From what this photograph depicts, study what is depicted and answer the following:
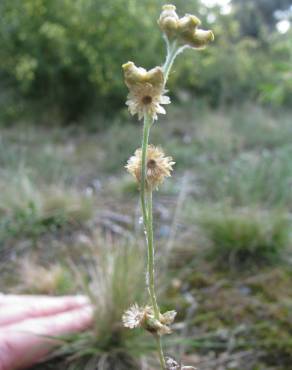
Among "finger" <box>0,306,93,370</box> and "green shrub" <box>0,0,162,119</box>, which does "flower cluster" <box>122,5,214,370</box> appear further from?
"green shrub" <box>0,0,162,119</box>

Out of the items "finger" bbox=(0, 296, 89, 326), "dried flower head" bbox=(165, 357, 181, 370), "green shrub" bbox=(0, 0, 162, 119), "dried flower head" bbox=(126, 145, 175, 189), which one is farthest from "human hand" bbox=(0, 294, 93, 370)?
"green shrub" bbox=(0, 0, 162, 119)

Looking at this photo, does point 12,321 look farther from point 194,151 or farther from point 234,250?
point 194,151

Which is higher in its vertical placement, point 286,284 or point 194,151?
point 194,151

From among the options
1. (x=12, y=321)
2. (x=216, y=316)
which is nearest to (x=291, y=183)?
(x=216, y=316)

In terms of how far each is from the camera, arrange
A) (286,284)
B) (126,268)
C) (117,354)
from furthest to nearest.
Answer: (286,284) < (126,268) < (117,354)

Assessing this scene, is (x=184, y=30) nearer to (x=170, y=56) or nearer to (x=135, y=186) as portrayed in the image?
(x=170, y=56)

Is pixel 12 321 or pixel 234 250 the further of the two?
pixel 234 250

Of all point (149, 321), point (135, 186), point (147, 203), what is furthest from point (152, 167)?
point (135, 186)

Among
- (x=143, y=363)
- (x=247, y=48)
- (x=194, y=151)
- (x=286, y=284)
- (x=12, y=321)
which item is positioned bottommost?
(x=143, y=363)
